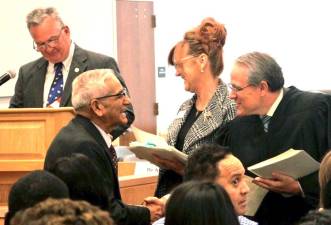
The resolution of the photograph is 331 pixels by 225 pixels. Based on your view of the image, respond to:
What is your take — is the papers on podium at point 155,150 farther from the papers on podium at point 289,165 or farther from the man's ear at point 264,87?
the man's ear at point 264,87

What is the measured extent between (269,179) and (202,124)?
0.53 metres

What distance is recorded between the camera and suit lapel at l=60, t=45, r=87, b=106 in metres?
4.35

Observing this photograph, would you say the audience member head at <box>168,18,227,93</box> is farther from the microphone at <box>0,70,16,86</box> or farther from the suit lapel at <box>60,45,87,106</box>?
the microphone at <box>0,70,16,86</box>

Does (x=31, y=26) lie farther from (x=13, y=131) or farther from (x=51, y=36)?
(x=13, y=131)

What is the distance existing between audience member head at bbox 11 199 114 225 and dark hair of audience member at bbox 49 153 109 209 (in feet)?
2.00

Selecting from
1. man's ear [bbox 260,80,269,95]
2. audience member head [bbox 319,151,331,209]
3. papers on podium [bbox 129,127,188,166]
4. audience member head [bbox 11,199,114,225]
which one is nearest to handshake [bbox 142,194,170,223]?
papers on podium [bbox 129,127,188,166]

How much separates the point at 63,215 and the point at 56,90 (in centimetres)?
266

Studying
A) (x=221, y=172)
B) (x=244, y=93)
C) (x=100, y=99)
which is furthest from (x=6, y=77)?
(x=221, y=172)

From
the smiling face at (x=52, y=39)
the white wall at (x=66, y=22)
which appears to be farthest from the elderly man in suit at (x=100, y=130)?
the white wall at (x=66, y=22)

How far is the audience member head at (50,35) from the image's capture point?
447cm

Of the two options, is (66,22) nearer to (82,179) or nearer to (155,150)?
(155,150)

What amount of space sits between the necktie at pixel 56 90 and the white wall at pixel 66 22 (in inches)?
136

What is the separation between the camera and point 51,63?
4.55 m

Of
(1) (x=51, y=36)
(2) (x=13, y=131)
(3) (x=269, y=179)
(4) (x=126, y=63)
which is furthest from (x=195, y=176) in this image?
(4) (x=126, y=63)
